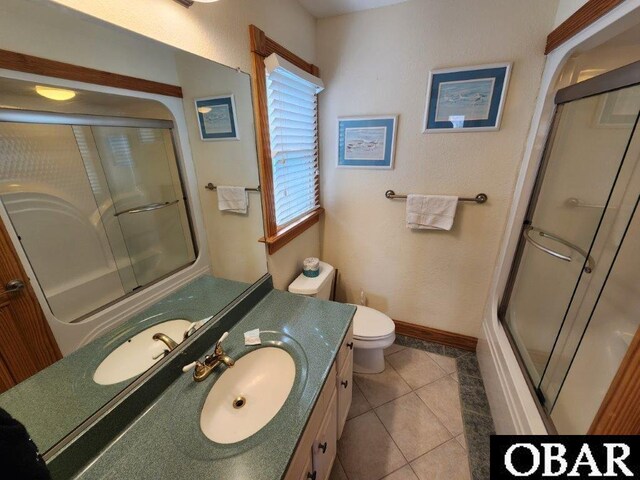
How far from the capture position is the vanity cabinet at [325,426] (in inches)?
30.2

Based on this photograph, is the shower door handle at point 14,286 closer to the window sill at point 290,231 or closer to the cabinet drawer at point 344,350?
the window sill at point 290,231

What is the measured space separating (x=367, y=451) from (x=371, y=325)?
660mm

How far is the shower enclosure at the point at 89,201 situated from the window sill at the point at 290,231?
557mm

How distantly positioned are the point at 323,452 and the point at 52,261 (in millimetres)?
1080

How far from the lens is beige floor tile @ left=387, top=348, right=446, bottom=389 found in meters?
1.77

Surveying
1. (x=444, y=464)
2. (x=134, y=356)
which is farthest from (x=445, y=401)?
(x=134, y=356)

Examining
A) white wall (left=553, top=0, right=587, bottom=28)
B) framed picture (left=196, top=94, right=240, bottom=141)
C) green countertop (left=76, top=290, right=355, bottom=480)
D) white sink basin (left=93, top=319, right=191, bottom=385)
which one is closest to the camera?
green countertop (left=76, top=290, right=355, bottom=480)

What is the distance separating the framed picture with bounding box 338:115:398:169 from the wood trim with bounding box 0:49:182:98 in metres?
1.18

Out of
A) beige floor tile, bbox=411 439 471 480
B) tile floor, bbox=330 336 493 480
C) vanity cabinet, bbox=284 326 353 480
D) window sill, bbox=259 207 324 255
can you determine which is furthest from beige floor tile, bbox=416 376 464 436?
window sill, bbox=259 207 324 255

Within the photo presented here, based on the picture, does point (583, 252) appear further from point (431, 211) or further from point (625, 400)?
point (625, 400)

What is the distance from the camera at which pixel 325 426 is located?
986mm

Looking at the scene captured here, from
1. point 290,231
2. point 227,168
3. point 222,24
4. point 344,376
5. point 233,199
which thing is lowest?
point 344,376

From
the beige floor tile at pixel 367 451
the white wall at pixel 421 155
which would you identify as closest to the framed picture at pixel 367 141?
the white wall at pixel 421 155

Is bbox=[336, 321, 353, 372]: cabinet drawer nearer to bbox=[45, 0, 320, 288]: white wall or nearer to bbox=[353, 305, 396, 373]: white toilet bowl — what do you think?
bbox=[353, 305, 396, 373]: white toilet bowl
